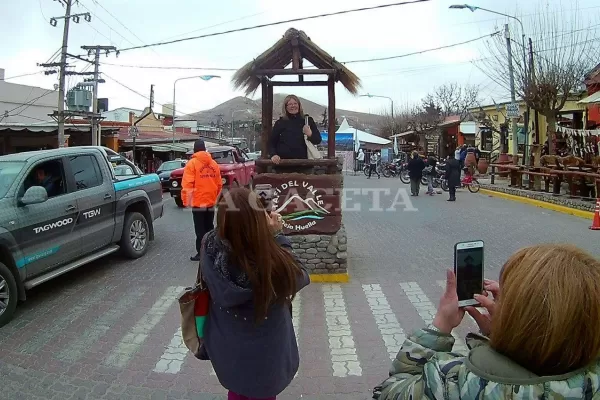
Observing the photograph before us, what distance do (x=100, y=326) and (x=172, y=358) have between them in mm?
1282

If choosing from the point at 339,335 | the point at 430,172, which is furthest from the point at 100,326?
the point at 430,172

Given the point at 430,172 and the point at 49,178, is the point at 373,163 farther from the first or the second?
the point at 49,178

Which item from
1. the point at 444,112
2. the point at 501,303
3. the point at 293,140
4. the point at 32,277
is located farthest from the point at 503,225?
the point at 444,112

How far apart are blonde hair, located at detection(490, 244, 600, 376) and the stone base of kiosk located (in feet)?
18.4

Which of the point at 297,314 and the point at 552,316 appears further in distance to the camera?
the point at 297,314

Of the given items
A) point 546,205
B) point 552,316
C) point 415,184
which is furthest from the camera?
point 415,184

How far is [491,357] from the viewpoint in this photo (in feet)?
4.73

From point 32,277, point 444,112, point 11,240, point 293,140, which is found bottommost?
point 32,277

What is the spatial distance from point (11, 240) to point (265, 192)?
2834 mm

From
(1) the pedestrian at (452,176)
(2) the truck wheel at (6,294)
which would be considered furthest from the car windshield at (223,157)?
Answer: (2) the truck wheel at (6,294)

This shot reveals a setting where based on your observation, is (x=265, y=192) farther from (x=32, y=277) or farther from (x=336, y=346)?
(x=32, y=277)

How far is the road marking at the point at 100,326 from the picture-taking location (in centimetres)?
478

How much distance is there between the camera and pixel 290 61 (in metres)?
7.78

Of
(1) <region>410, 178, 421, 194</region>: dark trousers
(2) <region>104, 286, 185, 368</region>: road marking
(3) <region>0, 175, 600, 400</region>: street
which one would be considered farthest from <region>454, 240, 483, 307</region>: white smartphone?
(1) <region>410, 178, 421, 194</region>: dark trousers
